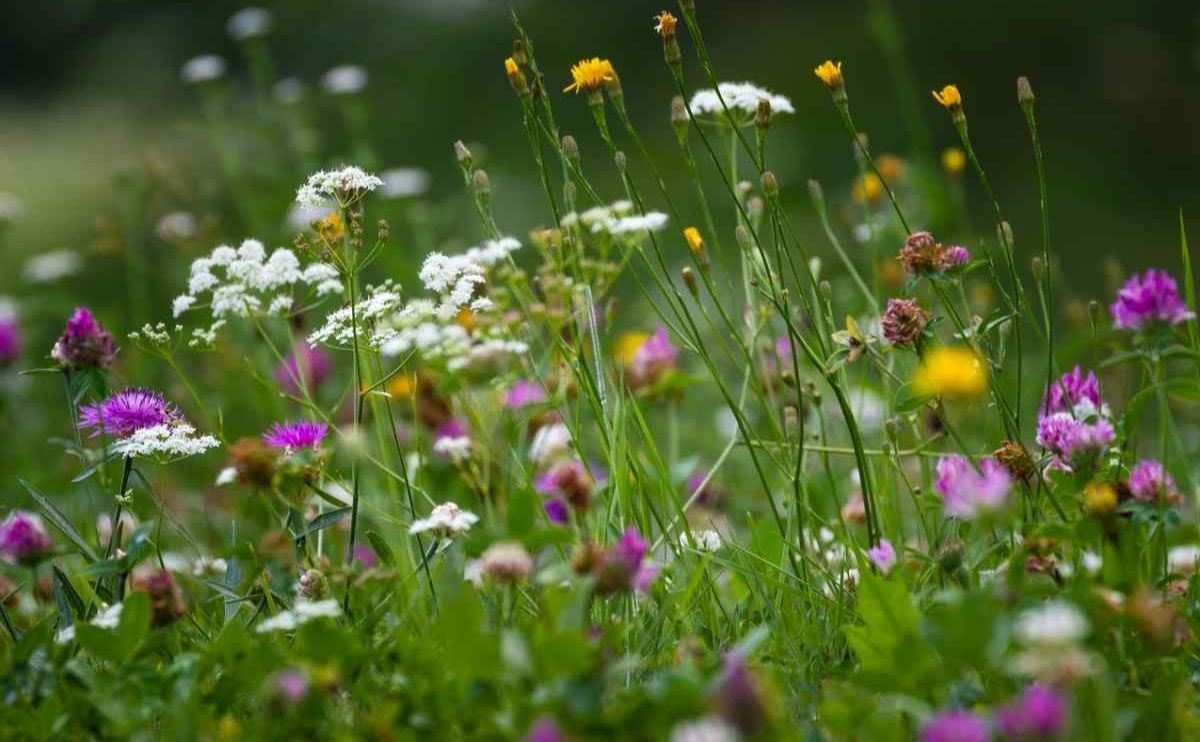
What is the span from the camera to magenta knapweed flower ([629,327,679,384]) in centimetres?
182

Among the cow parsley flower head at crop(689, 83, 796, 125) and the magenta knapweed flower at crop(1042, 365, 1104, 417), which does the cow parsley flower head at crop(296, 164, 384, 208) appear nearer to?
the cow parsley flower head at crop(689, 83, 796, 125)

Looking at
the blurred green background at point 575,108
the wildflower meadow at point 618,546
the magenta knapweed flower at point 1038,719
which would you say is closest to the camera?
the magenta knapweed flower at point 1038,719

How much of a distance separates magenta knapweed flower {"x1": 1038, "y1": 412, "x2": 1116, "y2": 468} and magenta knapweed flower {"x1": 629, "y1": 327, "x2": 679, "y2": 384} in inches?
26.5

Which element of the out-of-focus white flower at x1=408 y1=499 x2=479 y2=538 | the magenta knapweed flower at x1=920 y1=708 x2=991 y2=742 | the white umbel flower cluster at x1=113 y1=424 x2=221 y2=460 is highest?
the magenta knapweed flower at x1=920 y1=708 x2=991 y2=742

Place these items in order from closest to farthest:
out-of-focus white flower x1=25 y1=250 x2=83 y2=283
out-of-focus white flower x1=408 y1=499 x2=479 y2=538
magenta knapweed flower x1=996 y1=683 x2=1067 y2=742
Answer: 1. magenta knapweed flower x1=996 y1=683 x2=1067 y2=742
2. out-of-focus white flower x1=408 y1=499 x2=479 y2=538
3. out-of-focus white flower x1=25 y1=250 x2=83 y2=283

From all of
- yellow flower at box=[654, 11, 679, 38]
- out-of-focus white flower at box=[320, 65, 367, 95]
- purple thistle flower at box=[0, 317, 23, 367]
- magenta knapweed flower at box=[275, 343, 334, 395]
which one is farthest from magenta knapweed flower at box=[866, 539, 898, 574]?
purple thistle flower at box=[0, 317, 23, 367]

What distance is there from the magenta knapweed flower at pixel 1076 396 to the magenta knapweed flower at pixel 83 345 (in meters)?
0.86

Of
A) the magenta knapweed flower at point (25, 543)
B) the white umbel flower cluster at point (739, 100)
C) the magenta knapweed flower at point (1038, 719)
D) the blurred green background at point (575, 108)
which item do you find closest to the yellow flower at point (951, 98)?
the white umbel flower cluster at point (739, 100)

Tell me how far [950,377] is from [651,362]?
0.76 m

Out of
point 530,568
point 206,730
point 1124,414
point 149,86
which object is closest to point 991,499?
point 530,568

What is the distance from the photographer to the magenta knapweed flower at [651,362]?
71.7 inches

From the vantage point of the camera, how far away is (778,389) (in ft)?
5.84

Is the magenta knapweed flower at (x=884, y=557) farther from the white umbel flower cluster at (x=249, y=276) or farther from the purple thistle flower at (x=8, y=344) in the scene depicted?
the purple thistle flower at (x=8, y=344)

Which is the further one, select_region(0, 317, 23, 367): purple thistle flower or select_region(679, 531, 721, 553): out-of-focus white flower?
select_region(0, 317, 23, 367): purple thistle flower
